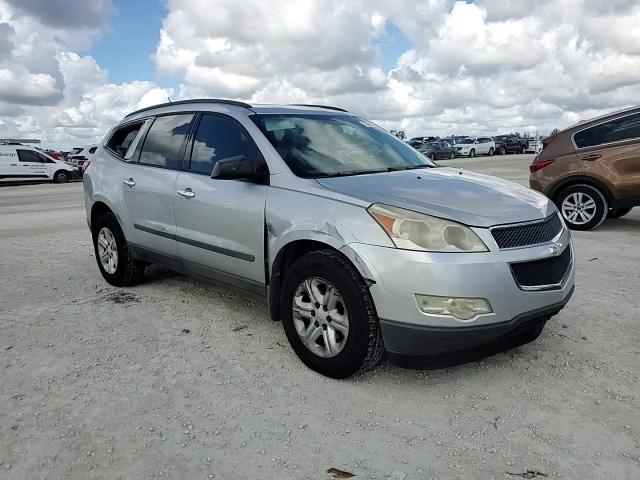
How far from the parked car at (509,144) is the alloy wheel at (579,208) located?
38469 millimetres

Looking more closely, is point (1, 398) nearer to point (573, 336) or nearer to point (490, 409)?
point (490, 409)

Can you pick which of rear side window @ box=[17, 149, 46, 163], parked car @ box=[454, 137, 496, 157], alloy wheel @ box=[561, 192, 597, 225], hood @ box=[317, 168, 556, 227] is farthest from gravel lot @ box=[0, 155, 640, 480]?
parked car @ box=[454, 137, 496, 157]

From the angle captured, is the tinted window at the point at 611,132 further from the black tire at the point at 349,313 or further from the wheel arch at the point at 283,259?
the black tire at the point at 349,313

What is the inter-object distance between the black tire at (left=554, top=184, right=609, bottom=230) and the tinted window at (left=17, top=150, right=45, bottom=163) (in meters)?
23.5

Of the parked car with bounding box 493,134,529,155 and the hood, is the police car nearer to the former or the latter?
the hood

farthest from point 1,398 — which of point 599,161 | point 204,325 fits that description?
point 599,161

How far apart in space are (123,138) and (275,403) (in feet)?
11.5

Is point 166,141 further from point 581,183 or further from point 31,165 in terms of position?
point 31,165

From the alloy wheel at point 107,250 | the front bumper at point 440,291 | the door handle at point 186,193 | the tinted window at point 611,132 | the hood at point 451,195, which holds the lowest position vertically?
the alloy wheel at point 107,250

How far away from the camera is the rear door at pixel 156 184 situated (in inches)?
→ 177

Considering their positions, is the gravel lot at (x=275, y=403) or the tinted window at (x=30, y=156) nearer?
the gravel lot at (x=275, y=403)

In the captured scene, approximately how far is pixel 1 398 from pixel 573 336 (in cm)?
375

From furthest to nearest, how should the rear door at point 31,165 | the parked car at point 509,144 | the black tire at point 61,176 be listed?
1. the parked car at point 509,144
2. the black tire at point 61,176
3. the rear door at point 31,165

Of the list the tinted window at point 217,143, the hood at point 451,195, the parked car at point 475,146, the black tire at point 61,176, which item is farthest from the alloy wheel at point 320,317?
the parked car at point 475,146
